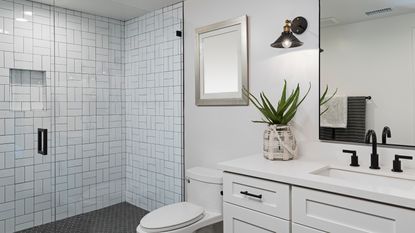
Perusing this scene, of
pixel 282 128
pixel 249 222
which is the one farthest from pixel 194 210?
pixel 282 128

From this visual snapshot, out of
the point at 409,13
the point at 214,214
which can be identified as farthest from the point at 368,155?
the point at 214,214

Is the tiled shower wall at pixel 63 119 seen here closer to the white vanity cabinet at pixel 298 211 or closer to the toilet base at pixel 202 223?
the toilet base at pixel 202 223

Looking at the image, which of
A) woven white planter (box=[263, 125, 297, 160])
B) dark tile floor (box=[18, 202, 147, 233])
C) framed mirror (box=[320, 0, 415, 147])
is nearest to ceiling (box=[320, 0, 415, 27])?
framed mirror (box=[320, 0, 415, 147])

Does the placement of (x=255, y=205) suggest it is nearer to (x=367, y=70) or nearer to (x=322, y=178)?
(x=322, y=178)

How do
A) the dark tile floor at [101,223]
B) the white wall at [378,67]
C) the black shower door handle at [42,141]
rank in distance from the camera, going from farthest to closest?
the dark tile floor at [101,223]
the black shower door handle at [42,141]
the white wall at [378,67]

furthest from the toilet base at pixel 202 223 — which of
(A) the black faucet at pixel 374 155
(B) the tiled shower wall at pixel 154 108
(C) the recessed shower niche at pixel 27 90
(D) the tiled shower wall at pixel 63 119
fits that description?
(C) the recessed shower niche at pixel 27 90

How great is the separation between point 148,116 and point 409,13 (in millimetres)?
2260

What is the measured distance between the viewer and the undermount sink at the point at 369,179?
136 cm

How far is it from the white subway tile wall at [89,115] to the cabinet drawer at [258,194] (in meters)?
1.17

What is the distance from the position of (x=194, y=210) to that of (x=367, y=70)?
142 centimetres

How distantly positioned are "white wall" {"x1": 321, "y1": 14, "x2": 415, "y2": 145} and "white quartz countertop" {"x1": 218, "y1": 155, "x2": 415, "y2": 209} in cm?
28

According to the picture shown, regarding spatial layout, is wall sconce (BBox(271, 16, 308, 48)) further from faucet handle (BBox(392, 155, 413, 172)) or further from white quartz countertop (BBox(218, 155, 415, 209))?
faucet handle (BBox(392, 155, 413, 172))

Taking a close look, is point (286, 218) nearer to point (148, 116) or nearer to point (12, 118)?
point (148, 116)

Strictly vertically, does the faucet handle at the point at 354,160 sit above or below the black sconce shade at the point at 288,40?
below
